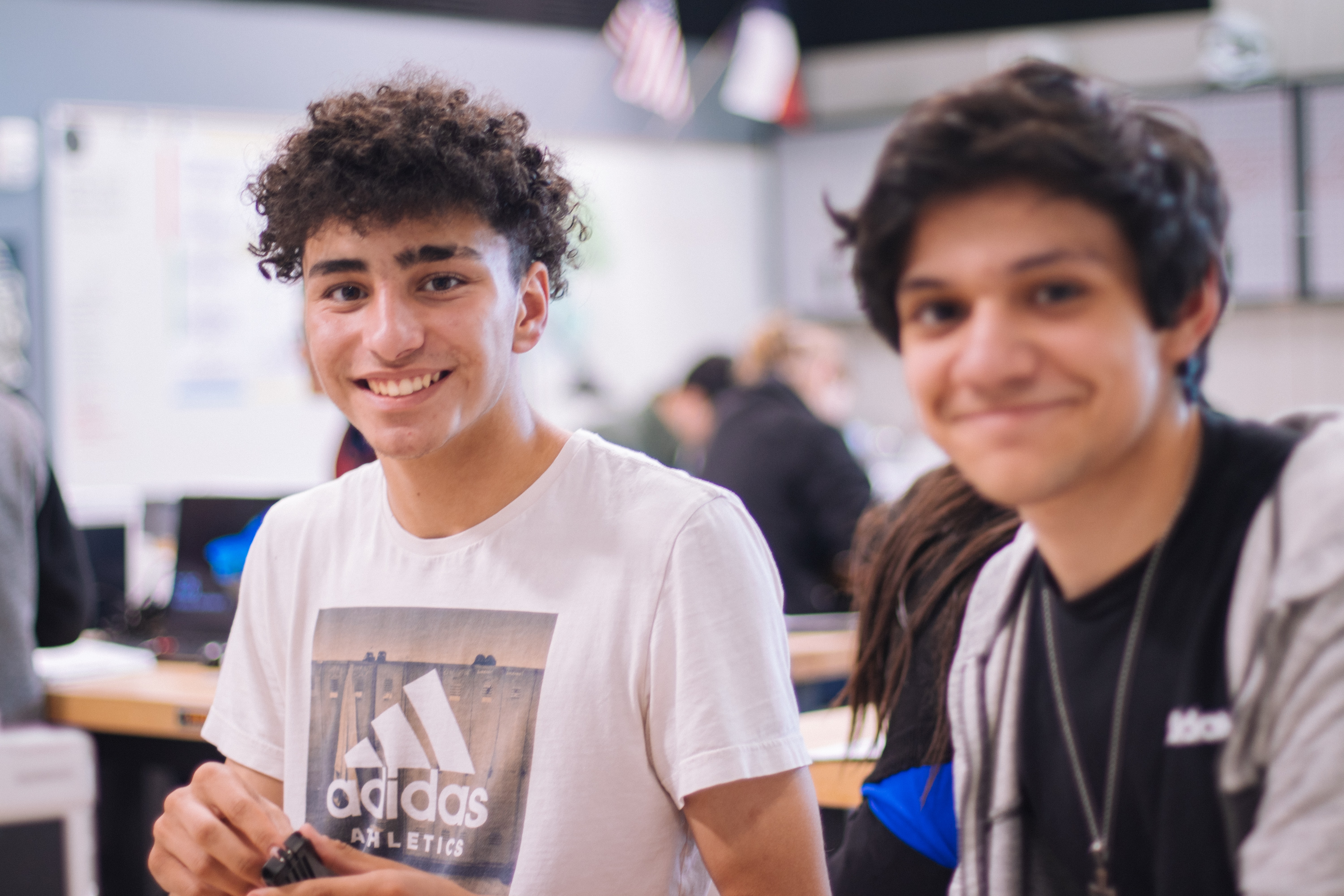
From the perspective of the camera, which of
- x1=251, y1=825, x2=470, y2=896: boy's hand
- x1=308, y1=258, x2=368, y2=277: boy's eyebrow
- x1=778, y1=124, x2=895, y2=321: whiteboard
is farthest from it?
x1=778, y1=124, x2=895, y2=321: whiteboard

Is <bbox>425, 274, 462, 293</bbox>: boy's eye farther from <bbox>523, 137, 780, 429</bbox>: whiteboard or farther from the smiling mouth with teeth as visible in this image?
<bbox>523, 137, 780, 429</bbox>: whiteboard

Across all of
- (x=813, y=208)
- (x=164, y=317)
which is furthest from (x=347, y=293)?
(x=813, y=208)

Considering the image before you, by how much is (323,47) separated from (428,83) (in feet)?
12.9

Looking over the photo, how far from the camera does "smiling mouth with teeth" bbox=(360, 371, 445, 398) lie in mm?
1392

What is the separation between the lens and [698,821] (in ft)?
4.19

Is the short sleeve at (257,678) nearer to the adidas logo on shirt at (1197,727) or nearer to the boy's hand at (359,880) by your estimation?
the boy's hand at (359,880)

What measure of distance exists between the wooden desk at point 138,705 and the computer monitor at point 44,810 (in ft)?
4.51

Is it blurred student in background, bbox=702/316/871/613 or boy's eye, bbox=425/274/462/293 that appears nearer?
boy's eye, bbox=425/274/462/293

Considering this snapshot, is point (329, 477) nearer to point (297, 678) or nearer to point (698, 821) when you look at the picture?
point (297, 678)

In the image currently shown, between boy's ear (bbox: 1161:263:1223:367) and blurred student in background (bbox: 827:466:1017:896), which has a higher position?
boy's ear (bbox: 1161:263:1223:367)

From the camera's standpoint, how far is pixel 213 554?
10.7 ft

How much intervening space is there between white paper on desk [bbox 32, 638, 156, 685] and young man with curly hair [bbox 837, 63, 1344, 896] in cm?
266

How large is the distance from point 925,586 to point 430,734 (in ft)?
1.99

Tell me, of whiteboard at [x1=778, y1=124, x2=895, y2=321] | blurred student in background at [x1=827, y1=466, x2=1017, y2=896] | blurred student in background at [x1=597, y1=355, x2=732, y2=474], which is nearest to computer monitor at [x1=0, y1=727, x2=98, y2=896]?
blurred student in background at [x1=827, y1=466, x2=1017, y2=896]
